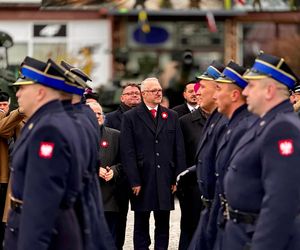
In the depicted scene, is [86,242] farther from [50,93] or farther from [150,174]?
[150,174]

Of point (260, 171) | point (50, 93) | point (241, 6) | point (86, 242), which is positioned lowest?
point (86, 242)

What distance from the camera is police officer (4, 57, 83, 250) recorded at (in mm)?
6129

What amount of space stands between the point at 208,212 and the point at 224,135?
2.16 ft

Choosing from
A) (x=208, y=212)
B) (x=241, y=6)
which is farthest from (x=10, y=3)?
(x=208, y=212)

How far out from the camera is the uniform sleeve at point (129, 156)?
34.8 feet

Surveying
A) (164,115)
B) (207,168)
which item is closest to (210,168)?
(207,168)

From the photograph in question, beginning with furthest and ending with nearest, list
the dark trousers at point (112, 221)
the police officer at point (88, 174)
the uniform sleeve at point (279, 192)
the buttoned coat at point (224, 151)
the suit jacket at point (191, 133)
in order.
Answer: the suit jacket at point (191, 133) → the dark trousers at point (112, 221) → the buttoned coat at point (224, 151) → the police officer at point (88, 174) → the uniform sleeve at point (279, 192)

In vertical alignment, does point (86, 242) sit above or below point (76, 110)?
below

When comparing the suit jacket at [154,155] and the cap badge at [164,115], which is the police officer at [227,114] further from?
the cap badge at [164,115]

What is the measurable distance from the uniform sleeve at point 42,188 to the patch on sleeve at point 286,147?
4.23 ft

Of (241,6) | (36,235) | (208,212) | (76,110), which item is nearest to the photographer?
(36,235)

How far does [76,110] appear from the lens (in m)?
7.45

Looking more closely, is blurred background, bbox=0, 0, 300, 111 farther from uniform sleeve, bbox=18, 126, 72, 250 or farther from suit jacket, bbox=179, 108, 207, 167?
uniform sleeve, bbox=18, 126, 72, 250

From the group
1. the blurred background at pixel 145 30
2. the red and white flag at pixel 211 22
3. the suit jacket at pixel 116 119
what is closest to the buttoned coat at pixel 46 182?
the suit jacket at pixel 116 119
